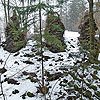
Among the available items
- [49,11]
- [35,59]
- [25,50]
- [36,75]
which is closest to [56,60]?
[35,59]

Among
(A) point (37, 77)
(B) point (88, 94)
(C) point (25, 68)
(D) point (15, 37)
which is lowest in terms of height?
(B) point (88, 94)

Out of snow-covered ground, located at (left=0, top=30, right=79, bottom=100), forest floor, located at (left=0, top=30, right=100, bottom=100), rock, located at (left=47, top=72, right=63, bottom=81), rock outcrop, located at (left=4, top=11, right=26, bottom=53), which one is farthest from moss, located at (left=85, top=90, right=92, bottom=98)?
rock outcrop, located at (left=4, top=11, right=26, bottom=53)

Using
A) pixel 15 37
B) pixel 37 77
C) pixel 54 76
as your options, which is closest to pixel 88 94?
pixel 54 76

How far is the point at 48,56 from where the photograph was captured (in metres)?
10.3

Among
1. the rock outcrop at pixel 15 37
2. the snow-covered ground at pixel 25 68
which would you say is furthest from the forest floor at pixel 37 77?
the rock outcrop at pixel 15 37

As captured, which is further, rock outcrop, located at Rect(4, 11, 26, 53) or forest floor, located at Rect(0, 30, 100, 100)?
forest floor, located at Rect(0, 30, 100, 100)

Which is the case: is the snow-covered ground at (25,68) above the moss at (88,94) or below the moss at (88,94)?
above

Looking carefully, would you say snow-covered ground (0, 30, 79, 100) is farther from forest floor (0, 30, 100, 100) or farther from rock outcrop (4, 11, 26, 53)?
rock outcrop (4, 11, 26, 53)

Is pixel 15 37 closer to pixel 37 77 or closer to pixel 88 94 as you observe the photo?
pixel 37 77

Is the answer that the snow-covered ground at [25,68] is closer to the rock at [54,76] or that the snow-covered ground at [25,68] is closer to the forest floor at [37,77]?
the forest floor at [37,77]

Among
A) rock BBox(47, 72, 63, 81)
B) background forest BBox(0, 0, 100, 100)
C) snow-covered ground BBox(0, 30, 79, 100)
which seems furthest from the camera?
rock BBox(47, 72, 63, 81)

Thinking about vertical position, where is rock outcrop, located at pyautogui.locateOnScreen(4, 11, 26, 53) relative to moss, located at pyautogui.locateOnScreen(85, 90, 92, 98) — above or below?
above

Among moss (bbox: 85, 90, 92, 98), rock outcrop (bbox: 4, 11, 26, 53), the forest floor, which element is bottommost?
moss (bbox: 85, 90, 92, 98)

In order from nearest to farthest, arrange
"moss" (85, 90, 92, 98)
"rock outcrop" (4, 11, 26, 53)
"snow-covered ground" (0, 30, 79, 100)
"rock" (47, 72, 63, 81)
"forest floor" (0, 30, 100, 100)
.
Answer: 1. "rock outcrop" (4, 11, 26, 53)
2. "moss" (85, 90, 92, 98)
3. "forest floor" (0, 30, 100, 100)
4. "snow-covered ground" (0, 30, 79, 100)
5. "rock" (47, 72, 63, 81)
